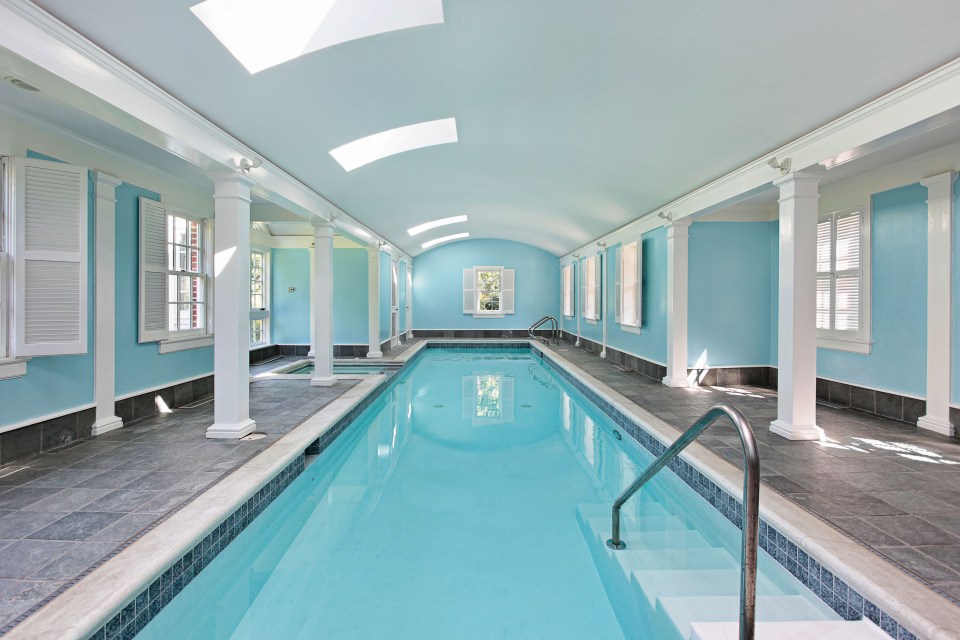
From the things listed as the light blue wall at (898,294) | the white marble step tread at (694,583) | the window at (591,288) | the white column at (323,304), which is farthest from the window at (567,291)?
the white marble step tread at (694,583)

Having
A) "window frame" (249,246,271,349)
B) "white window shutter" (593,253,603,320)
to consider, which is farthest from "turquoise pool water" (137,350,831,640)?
"window frame" (249,246,271,349)

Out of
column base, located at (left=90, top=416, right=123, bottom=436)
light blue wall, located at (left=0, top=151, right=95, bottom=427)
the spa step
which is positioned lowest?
the spa step

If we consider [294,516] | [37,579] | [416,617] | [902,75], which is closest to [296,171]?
[294,516]

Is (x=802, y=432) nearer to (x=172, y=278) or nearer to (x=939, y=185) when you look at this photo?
(x=939, y=185)

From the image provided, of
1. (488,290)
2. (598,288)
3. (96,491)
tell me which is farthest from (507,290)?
(96,491)

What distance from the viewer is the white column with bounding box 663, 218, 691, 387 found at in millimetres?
6625

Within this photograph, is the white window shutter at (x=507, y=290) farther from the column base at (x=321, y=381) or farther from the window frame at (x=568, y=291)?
the column base at (x=321, y=381)

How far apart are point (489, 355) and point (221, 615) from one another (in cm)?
1066

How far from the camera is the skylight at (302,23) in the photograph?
115 inches

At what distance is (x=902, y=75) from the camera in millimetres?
2916

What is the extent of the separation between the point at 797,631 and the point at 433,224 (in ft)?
32.1

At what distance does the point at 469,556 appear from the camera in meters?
2.92

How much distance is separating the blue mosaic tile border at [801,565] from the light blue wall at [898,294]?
2.84 meters

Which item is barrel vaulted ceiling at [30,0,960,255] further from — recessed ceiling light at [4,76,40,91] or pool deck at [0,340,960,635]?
pool deck at [0,340,960,635]
